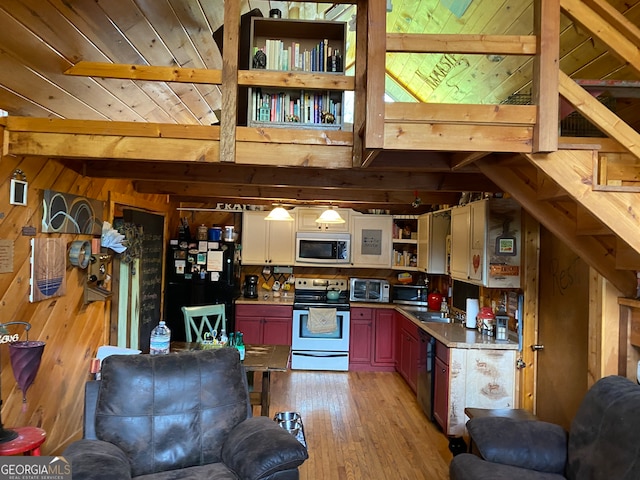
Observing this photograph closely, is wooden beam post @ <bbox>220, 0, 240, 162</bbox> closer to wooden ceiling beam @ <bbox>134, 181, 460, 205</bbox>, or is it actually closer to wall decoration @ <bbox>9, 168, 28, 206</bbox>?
wall decoration @ <bbox>9, 168, 28, 206</bbox>

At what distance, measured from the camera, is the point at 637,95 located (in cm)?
206

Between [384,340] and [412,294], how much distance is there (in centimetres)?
72

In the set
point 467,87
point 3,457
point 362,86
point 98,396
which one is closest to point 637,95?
point 362,86

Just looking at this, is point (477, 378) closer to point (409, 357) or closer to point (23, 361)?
point (409, 357)

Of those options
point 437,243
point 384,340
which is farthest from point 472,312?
point 384,340

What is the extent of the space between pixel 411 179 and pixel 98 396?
107 inches

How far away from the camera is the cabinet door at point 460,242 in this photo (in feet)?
13.1

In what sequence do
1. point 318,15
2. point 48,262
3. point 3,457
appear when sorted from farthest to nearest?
point 318,15 < point 48,262 < point 3,457

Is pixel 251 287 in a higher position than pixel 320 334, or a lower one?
higher

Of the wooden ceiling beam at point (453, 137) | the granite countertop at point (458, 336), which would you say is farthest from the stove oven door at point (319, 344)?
the wooden ceiling beam at point (453, 137)

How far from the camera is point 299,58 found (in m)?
3.10

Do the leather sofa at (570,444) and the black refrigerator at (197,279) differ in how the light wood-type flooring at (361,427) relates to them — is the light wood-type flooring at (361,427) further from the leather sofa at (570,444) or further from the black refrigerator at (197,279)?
the black refrigerator at (197,279)

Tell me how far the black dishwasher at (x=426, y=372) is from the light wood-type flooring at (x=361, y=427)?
5.2 inches

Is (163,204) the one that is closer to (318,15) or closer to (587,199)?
(318,15)
